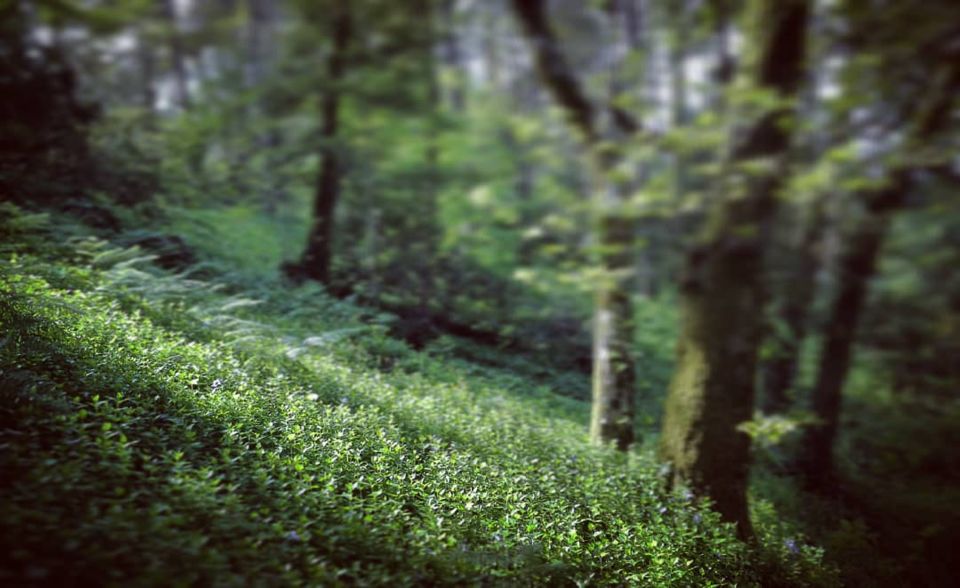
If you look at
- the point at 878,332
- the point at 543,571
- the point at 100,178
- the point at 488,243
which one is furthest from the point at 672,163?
the point at 100,178

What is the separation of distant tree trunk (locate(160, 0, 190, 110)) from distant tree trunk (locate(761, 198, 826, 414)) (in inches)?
407

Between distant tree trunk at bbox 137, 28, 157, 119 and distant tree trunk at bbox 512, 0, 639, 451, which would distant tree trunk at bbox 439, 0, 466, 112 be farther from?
distant tree trunk at bbox 137, 28, 157, 119

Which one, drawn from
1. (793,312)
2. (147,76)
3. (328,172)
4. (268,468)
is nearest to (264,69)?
(328,172)

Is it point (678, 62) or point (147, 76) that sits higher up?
point (147, 76)

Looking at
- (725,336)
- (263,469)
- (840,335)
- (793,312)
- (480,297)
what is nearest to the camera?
(263,469)

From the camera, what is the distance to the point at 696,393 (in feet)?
16.5

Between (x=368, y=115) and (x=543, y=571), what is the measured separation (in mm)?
8247

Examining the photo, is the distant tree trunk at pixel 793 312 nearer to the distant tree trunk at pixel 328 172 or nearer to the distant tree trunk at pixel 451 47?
the distant tree trunk at pixel 451 47

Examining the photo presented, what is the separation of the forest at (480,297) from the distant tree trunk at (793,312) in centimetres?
7

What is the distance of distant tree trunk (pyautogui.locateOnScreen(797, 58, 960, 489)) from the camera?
11.7ft

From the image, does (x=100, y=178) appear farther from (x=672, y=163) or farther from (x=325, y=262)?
(x=672, y=163)

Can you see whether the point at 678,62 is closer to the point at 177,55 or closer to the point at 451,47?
the point at 451,47

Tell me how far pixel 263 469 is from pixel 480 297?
23.0 ft

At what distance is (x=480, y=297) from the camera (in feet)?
33.0
